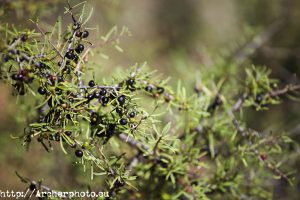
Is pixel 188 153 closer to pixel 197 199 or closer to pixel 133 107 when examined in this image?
pixel 197 199

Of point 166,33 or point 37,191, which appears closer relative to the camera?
point 37,191

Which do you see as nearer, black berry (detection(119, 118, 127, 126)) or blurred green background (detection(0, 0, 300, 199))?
black berry (detection(119, 118, 127, 126))

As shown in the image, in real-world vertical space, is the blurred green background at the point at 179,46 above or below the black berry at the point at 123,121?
above

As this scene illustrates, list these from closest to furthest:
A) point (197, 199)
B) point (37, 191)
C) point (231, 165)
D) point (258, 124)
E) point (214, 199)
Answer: point (37, 191), point (197, 199), point (231, 165), point (214, 199), point (258, 124)

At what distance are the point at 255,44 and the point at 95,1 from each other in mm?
1494

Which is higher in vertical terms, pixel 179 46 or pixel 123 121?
pixel 179 46

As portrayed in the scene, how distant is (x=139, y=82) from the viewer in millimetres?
1768

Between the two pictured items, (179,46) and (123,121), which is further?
(179,46)

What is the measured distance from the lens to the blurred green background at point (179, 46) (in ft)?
9.01

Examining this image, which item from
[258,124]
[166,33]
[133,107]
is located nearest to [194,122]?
[133,107]

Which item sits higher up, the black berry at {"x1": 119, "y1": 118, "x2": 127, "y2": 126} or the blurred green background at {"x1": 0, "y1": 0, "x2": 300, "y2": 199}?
the blurred green background at {"x1": 0, "y1": 0, "x2": 300, "y2": 199}

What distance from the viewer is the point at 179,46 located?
6.14 m

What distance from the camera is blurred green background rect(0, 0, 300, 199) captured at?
9.01ft

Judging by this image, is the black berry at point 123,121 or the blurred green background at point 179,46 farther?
the blurred green background at point 179,46
